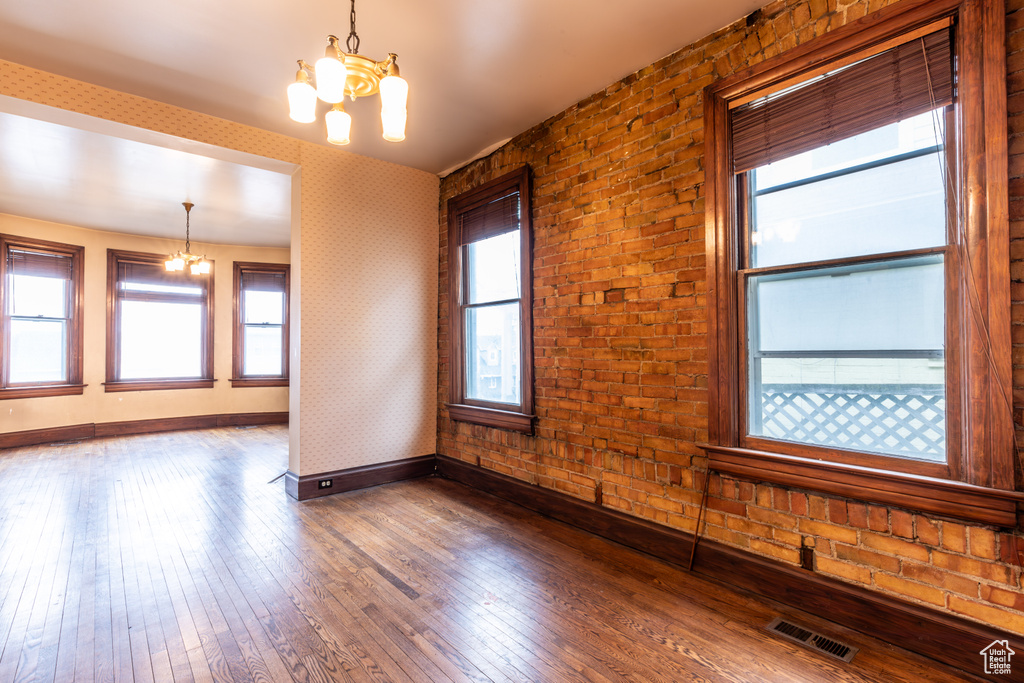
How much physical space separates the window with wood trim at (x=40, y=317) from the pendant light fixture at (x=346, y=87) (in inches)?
286

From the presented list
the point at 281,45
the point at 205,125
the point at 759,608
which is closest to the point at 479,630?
the point at 759,608

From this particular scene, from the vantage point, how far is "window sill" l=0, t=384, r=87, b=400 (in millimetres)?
6418

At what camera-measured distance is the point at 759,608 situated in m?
2.39

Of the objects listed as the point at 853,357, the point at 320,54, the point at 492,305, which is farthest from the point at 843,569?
the point at 320,54

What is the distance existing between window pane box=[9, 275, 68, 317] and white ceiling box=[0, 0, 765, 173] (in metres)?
5.23

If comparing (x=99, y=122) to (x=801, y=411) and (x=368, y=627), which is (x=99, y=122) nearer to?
(x=368, y=627)

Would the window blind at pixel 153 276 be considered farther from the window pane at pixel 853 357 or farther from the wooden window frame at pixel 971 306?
the wooden window frame at pixel 971 306

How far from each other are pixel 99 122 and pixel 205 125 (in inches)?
25.4

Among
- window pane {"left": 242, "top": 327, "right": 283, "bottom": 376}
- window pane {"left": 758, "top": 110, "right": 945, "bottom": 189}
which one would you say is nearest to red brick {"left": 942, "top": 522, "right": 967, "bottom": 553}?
window pane {"left": 758, "top": 110, "right": 945, "bottom": 189}

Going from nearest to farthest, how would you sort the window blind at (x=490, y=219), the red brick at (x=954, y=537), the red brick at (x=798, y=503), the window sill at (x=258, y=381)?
the red brick at (x=954, y=537), the red brick at (x=798, y=503), the window blind at (x=490, y=219), the window sill at (x=258, y=381)

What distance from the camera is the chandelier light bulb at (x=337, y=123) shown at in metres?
2.20

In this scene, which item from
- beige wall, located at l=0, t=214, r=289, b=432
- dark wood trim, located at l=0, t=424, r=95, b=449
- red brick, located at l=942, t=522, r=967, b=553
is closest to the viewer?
red brick, located at l=942, t=522, r=967, b=553

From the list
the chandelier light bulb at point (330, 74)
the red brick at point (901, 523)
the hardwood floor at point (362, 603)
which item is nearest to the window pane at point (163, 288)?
the hardwood floor at point (362, 603)

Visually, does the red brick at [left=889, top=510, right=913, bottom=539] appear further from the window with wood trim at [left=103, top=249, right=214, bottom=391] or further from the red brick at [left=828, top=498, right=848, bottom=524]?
the window with wood trim at [left=103, top=249, right=214, bottom=391]
